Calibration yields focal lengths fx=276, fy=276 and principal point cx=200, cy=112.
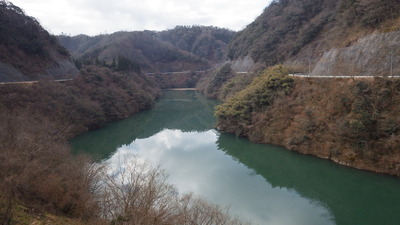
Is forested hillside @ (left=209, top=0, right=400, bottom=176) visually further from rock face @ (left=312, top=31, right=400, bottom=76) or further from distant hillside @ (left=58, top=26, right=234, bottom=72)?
distant hillside @ (left=58, top=26, right=234, bottom=72)

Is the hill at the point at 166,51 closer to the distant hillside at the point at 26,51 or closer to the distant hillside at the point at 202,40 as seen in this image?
the distant hillside at the point at 202,40

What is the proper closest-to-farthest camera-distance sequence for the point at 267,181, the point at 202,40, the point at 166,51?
the point at 267,181 → the point at 166,51 → the point at 202,40

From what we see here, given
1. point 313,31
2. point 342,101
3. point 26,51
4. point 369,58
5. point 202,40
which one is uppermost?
point 202,40

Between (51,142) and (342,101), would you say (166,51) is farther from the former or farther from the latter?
(51,142)

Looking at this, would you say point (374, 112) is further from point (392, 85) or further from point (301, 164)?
point (301, 164)

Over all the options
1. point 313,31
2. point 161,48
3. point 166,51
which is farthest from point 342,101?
point 161,48

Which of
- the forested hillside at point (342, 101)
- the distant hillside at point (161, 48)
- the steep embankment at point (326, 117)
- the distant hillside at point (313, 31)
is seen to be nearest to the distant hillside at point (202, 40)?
the distant hillside at point (161, 48)

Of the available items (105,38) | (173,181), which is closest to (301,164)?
(173,181)

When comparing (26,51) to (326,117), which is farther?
(26,51)
